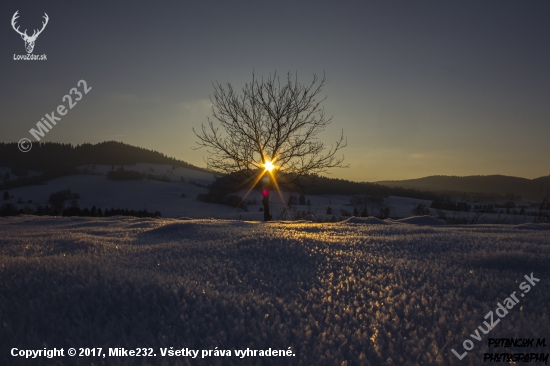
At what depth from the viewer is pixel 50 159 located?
62.9m

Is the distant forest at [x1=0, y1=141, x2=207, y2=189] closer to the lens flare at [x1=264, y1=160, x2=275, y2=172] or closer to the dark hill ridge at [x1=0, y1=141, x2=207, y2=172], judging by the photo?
the dark hill ridge at [x1=0, y1=141, x2=207, y2=172]

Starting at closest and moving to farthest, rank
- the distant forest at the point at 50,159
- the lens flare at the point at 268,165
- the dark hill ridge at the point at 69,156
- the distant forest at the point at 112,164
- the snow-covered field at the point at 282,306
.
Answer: the snow-covered field at the point at 282,306
the lens flare at the point at 268,165
the distant forest at the point at 112,164
the distant forest at the point at 50,159
the dark hill ridge at the point at 69,156

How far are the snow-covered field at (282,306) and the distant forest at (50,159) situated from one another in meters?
68.5

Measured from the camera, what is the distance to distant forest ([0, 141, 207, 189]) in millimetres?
59688

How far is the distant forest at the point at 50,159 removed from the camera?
5969 centimetres

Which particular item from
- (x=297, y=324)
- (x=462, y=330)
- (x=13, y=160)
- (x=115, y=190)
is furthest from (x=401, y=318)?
(x=13, y=160)

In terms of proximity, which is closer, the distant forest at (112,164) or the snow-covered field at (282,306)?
the snow-covered field at (282,306)

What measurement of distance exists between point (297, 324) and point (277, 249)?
1.09 meters

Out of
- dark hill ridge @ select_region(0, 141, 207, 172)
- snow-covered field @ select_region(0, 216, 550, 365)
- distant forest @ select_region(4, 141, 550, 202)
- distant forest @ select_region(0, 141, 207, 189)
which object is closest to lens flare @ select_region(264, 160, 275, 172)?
snow-covered field @ select_region(0, 216, 550, 365)

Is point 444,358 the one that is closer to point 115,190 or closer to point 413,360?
point 413,360

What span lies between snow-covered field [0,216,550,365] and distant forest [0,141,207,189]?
225 ft

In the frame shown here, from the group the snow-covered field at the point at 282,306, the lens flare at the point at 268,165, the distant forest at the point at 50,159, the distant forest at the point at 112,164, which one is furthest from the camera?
the distant forest at the point at 50,159

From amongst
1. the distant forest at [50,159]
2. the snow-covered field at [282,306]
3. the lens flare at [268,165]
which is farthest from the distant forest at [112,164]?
the snow-covered field at [282,306]

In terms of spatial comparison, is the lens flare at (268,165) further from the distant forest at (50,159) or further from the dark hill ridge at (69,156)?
the dark hill ridge at (69,156)
